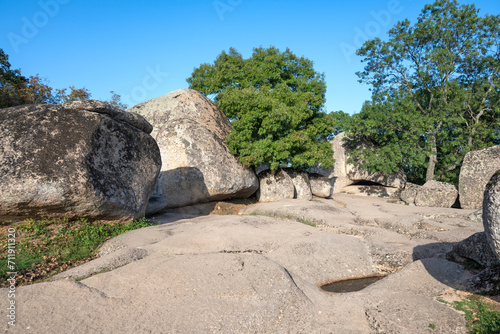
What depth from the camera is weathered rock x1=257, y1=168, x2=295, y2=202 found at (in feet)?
54.5

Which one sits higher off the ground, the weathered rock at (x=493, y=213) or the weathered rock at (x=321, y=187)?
the weathered rock at (x=493, y=213)

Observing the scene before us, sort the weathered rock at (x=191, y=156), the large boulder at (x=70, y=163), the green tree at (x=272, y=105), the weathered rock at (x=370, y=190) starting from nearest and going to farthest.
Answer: the large boulder at (x=70, y=163), the weathered rock at (x=191, y=156), the green tree at (x=272, y=105), the weathered rock at (x=370, y=190)

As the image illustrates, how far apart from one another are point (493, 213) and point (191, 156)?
1180cm

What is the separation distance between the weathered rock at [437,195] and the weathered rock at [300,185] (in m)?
5.71

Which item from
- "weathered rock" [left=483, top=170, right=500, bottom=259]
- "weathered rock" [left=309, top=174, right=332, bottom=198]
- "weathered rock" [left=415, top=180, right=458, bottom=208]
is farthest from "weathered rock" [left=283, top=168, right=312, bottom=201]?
"weathered rock" [left=483, top=170, right=500, bottom=259]

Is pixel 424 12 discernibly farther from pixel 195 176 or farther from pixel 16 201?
pixel 16 201

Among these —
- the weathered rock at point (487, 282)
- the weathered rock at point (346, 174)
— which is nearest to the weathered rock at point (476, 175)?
the weathered rock at point (346, 174)

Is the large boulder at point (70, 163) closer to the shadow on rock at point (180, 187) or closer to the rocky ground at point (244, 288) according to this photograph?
the rocky ground at point (244, 288)

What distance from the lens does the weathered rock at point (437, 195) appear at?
16922mm

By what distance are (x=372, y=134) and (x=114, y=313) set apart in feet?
64.3

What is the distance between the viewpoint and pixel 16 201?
7883 mm

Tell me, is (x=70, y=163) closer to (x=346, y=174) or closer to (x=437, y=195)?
(x=437, y=195)

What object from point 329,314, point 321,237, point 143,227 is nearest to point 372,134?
point 321,237

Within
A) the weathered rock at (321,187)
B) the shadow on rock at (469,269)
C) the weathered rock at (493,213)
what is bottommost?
the shadow on rock at (469,269)
